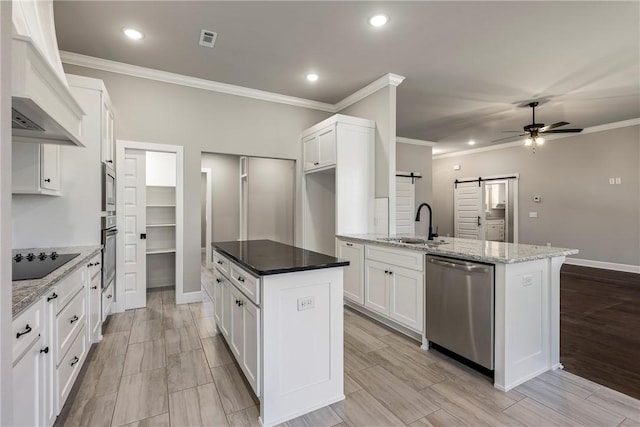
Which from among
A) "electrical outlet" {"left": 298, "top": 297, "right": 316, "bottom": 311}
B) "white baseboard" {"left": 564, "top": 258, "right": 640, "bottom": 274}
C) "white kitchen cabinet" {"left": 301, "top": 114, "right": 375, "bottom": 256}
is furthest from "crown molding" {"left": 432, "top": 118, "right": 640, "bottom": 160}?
"electrical outlet" {"left": 298, "top": 297, "right": 316, "bottom": 311}

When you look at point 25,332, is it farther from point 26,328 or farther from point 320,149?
point 320,149

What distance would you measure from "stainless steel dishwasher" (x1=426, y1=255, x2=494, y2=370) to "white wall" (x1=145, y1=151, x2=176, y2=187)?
13.2 feet

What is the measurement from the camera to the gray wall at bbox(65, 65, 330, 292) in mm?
3737

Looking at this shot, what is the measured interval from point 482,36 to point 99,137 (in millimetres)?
3813

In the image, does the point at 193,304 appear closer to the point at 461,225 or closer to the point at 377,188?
the point at 377,188

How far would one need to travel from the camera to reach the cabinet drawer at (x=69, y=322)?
1673 millimetres

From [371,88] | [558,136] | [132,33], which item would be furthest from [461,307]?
[558,136]

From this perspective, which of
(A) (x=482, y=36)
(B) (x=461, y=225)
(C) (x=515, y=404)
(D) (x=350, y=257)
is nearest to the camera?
(C) (x=515, y=404)

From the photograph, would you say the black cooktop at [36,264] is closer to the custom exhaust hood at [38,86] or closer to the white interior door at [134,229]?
the custom exhaust hood at [38,86]

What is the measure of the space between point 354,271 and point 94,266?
2.53 metres

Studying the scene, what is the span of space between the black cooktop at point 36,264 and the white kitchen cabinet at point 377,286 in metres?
2.59

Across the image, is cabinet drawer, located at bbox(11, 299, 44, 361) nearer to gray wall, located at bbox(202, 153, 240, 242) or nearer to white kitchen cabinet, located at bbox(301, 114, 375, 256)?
white kitchen cabinet, located at bbox(301, 114, 375, 256)

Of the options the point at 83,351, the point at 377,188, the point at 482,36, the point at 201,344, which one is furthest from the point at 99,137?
the point at 482,36

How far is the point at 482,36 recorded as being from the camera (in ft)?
9.98
